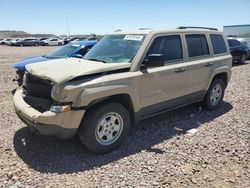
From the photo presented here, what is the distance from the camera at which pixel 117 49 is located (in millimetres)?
4969

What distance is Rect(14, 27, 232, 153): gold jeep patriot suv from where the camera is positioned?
381 cm

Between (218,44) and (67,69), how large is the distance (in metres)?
3.93

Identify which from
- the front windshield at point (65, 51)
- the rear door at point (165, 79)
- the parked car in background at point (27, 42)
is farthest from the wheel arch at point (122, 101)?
the parked car in background at point (27, 42)

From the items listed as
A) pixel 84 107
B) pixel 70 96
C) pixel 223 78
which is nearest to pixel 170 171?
pixel 84 107

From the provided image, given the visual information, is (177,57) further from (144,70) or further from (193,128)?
(193,128)

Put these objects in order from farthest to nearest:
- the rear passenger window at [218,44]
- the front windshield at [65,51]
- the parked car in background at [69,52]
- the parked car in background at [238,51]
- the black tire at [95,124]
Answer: the parked car in background at [238,51]
the front windshield at [65,51]
the parked car in background at [69,52]
the rear passenger window at [218,44]
the black tire at [95,124]

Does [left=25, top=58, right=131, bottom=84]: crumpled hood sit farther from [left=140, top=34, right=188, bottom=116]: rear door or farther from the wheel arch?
[left=140, top=34, right=188, bottom=116]: rear door

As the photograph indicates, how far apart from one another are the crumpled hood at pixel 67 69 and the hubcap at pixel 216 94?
287cm

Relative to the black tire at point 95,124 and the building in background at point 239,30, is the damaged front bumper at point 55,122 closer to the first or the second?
the black tire at point 95,124

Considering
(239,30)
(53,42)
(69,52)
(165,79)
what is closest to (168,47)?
(165,79)

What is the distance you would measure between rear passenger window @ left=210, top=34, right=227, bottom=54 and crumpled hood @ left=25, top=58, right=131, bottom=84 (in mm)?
2751

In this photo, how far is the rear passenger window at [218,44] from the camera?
20.5 feet

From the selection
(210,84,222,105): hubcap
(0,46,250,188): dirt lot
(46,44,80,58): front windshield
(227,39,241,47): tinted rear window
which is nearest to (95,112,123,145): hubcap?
(0,46,250,188): dirt lot

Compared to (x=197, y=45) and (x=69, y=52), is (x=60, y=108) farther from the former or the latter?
(x=69, y=52)
